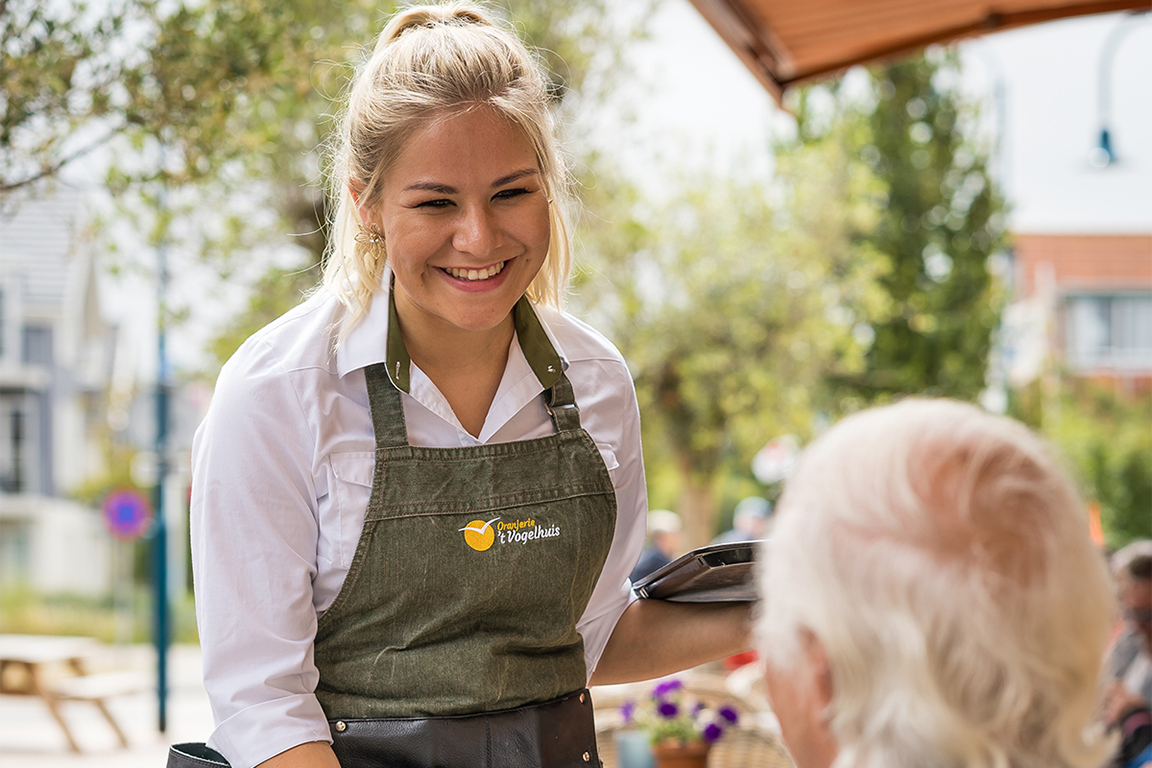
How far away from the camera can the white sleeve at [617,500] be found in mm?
1801

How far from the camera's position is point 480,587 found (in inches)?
61.1

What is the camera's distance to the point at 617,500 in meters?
1.79

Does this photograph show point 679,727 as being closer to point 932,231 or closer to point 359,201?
point 359,201

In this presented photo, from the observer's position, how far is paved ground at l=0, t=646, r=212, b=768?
8523 mm

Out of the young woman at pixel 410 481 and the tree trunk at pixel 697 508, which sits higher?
the young woman at pixel 410 481

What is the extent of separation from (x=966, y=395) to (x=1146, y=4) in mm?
13501

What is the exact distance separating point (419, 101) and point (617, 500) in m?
0.63

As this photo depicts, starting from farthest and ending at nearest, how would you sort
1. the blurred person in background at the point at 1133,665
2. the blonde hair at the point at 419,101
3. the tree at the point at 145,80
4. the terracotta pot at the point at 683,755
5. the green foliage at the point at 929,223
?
the green foliage at the point at 929,223, the blurred person in background at the point at 1133,665, the terracotta pot at the point at 683,755, the tree at the point at 145,80, the blonde hair at the point at 419,101

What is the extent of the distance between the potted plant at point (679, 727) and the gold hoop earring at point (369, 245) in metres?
2.14

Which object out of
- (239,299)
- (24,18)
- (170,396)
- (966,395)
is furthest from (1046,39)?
(24,18)

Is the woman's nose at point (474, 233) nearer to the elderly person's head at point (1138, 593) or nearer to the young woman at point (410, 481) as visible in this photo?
the young woman at point (410, 481)

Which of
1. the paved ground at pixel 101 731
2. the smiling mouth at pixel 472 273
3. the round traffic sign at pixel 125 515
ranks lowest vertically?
the paved ground at pixel 101 731

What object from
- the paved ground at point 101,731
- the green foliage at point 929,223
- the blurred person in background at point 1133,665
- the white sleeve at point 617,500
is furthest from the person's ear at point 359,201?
the green foliage at point 929,223

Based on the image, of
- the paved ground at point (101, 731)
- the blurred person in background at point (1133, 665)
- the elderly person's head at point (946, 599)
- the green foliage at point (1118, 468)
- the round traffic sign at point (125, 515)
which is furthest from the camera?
the green foliage at point (1118, 468)
